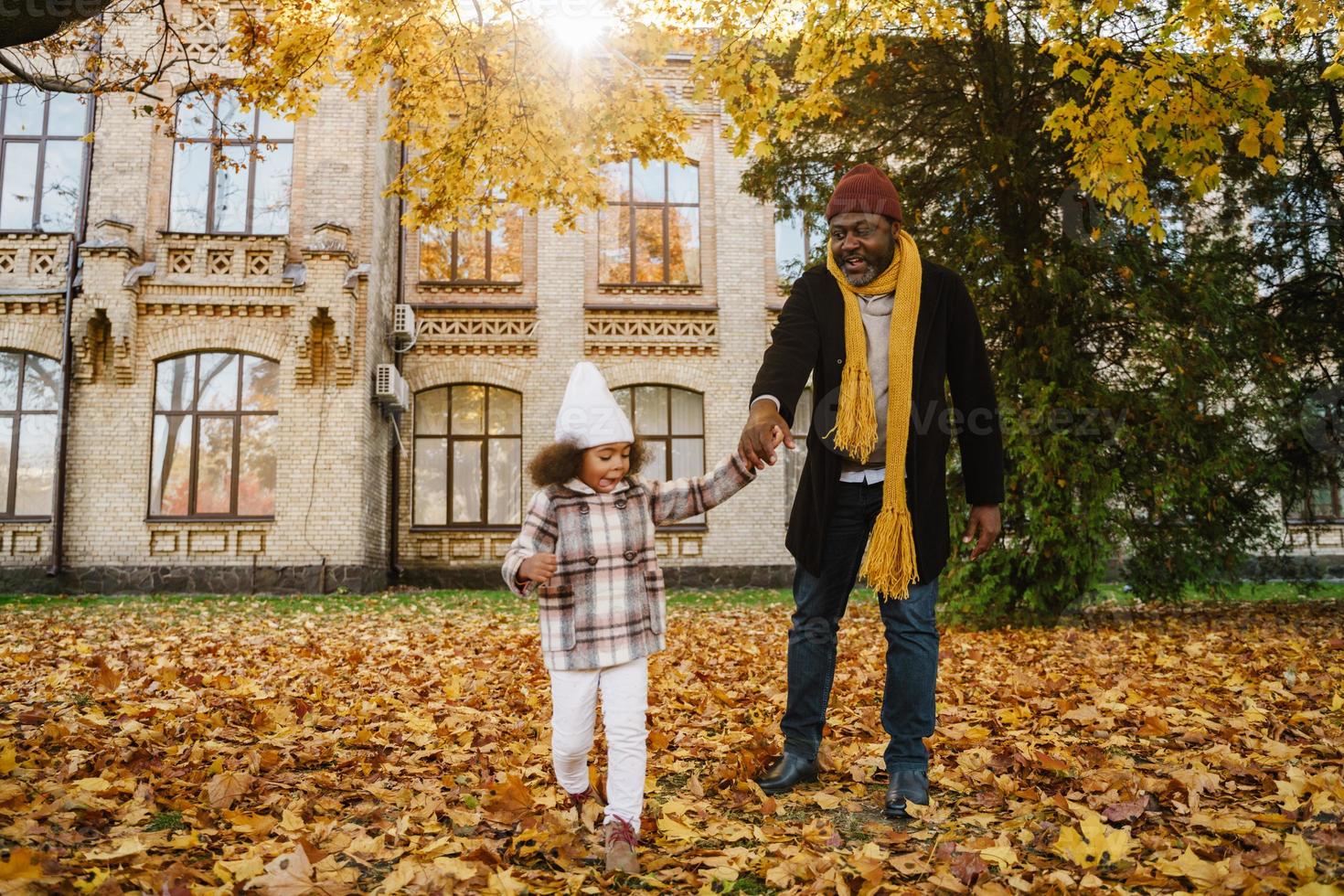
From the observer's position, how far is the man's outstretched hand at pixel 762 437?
3.10m

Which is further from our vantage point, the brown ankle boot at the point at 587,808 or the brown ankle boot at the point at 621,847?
the brown ankle boot at the point at 587,808

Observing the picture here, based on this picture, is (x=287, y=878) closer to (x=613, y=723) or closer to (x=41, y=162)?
(x=613, y=723)

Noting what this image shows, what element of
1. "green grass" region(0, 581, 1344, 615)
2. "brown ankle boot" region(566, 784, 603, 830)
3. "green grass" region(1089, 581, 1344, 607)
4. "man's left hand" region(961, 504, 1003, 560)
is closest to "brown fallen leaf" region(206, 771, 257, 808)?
"brown ankle boot" region(566, 784, 603, 830)

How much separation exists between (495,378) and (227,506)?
4790 mm

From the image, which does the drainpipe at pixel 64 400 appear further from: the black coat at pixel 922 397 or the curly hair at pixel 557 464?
the black coat at pixel 922 397

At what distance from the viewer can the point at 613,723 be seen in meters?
3.00

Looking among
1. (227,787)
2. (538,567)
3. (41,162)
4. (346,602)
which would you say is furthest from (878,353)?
(41,162)

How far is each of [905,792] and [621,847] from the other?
109 cm

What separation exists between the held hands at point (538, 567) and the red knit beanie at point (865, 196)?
5.20 ft

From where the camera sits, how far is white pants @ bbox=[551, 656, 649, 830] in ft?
9.71

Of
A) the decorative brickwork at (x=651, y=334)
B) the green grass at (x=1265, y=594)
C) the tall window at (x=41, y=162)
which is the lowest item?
the green grass at (x=1265, y=594)

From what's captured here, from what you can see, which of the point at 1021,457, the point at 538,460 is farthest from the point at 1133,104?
the point at 538,460

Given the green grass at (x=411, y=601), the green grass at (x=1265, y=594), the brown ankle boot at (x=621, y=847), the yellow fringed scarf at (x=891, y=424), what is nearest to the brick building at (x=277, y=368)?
the green grass at (x=411, y=601)

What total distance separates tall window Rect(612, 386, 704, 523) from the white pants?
14.0 meters
